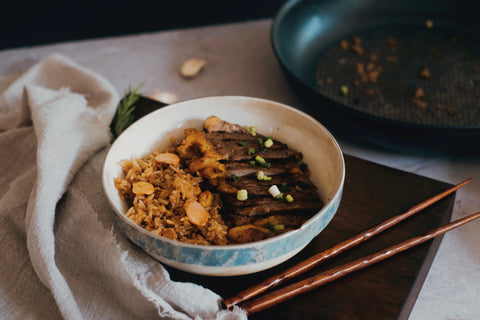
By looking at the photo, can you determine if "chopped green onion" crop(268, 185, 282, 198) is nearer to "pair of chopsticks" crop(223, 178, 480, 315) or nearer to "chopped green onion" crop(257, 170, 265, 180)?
"chopped green onion" crop(257, 170, 265, 180)

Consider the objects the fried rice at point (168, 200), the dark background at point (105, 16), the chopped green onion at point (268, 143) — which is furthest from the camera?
the dark background at point (105, 16)

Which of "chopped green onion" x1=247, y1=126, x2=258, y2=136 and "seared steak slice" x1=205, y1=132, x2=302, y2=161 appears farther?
"chopped green onion" x1=247, y1=126, x2=258, y2=136

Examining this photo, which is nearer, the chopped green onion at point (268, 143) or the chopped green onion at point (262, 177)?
the chopped green onion at point (262, 177)

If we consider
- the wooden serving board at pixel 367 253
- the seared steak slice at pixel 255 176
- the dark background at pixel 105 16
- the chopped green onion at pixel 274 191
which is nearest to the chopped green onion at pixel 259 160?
the seared steak slice at pixel 255 176

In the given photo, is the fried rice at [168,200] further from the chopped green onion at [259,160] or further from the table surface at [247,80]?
the table surface at [247,80]

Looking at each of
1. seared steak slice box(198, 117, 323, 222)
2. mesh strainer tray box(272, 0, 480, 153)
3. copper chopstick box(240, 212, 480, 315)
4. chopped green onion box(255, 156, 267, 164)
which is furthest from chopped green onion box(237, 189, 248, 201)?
mesh strainer tray box(272, 0, 480, 153)

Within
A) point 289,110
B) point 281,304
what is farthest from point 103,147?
point 281,304
